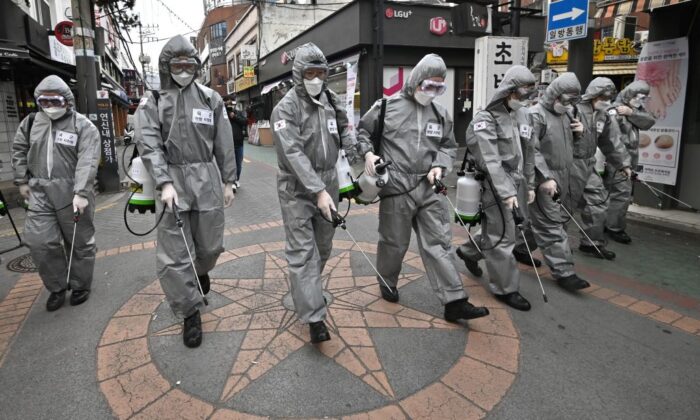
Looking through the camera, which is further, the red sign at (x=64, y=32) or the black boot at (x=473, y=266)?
the red sign at (x=64, y=32)

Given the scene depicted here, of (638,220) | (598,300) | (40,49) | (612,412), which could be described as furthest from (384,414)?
(40,49)

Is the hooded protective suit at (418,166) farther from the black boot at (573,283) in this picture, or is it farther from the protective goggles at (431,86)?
the black boot at (573,283)

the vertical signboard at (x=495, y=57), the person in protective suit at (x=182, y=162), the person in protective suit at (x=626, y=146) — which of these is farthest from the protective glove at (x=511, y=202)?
the vertical signboard at (x=495, y=57)

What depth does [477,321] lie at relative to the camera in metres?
3.40

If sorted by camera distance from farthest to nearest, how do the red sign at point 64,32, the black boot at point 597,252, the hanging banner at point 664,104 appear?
the red sign at point 64,32, the hanging banner at point 664,104, the black boot at point 597,252

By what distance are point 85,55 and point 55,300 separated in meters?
6.92

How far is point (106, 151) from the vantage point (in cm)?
942

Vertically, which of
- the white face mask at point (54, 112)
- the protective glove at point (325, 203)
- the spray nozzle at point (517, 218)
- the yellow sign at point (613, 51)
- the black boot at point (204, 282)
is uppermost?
the yellow sign at point (613, 51)

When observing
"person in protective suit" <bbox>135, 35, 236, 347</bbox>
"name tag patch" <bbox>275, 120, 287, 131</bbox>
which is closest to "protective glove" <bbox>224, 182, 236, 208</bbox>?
"person in protective suit" <bbox>135, 35, 236, 347</bbox>

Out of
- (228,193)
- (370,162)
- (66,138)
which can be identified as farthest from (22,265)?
(370,162)

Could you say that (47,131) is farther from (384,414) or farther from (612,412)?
(612,412)

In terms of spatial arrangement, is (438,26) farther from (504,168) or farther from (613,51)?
(504,168)

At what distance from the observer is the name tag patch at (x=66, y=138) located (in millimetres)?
3740

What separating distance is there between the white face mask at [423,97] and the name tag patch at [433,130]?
170 mm
